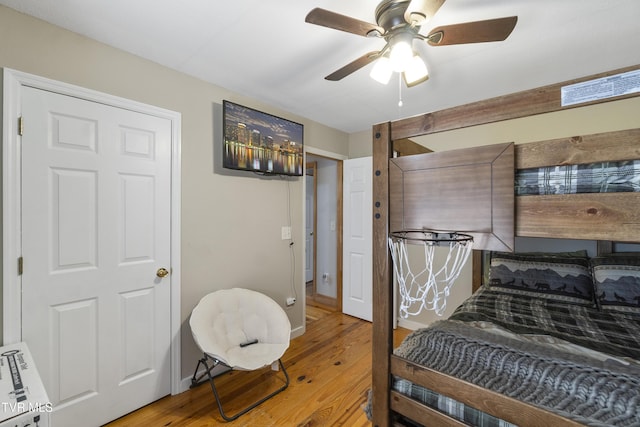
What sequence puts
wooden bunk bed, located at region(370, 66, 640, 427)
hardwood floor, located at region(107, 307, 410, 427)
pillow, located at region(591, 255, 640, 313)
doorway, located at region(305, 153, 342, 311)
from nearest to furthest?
wooden bunk bed, located at region(370, 66, 640, 427) < hardwood floor, located at region(107, 307, 410, 427) < pillow, located at region(591, 255, 640, 313) < doorway, located at region(305, 153, 342, 311)

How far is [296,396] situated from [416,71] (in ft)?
7.53

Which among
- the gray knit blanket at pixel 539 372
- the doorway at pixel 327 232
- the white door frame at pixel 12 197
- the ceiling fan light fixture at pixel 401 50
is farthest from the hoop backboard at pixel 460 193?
the doorway at pixel 327 232

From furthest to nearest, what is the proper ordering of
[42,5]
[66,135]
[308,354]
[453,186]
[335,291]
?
[335,291], [308,354], [66,135], [42,5], [453,186]

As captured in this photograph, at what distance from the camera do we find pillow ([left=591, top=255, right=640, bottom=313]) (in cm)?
186

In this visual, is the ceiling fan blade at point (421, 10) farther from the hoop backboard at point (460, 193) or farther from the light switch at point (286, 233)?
the light switch at point (286, 233)

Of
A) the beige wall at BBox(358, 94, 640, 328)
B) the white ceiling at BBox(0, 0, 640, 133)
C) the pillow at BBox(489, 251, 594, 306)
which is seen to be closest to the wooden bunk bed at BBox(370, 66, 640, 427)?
the white ceiling at BBox(0, 0, 640, 133)

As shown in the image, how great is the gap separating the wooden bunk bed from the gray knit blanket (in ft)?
0.30

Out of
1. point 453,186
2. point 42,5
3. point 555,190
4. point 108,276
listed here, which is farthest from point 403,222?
point 42,5

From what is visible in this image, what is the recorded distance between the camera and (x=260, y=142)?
7.98ft

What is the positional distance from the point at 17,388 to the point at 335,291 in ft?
10.4

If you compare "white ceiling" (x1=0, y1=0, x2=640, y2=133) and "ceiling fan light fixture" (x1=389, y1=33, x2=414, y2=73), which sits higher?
"white ceiling" (x1=0, y1=0, x2=640, y2=133)

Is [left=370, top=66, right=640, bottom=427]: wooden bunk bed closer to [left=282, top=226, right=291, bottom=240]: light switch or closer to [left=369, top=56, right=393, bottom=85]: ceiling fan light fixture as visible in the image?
[left=369, top=56, right=393, bottom=85]: ceiling fan light fixture

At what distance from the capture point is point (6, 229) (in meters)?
1.42

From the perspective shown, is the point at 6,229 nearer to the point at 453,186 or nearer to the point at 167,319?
the point at 167,319
